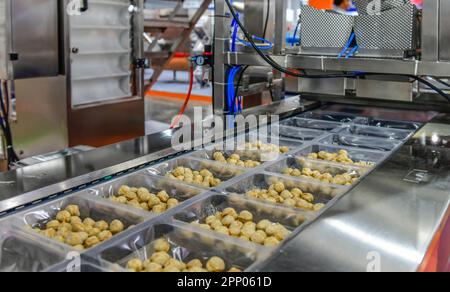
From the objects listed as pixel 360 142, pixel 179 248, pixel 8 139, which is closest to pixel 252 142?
pixel 360 142

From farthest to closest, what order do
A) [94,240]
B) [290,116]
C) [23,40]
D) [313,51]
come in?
[23,40]
[290,116]
[313,51]
[94,240]

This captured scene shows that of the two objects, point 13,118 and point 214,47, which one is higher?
point 214,47

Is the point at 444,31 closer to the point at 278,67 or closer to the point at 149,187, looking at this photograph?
the point at 278,67

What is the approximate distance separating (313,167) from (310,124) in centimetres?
67

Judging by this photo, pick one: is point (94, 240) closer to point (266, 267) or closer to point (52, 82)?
point (266, 267)

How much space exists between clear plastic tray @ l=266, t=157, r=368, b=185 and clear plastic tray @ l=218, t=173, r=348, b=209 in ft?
0.35

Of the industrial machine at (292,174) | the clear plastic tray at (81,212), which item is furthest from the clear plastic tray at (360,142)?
the clear plastic tray at (81,212)

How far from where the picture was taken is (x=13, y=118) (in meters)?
3.77

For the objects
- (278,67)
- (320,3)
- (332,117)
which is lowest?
(332,117)

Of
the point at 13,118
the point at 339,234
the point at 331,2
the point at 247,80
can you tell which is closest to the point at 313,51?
the point at 331,2

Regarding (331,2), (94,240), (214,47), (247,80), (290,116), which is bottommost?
(94,240)

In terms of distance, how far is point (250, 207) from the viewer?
4.87ft

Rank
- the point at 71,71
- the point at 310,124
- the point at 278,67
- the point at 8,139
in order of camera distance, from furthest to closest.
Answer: the point at 71,71 < the point at 8,139 < the point at 310,124 < the point at 278,67

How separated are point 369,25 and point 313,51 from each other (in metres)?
0.32
